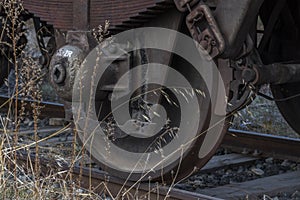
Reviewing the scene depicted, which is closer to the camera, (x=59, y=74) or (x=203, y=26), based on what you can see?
(x=203, y=26)

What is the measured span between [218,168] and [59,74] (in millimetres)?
1570

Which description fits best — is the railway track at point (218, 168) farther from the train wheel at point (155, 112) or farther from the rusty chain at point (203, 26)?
the rusty chain at point (203, 26)

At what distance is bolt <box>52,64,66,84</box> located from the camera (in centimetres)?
393

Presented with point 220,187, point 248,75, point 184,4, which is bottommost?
point 220,187

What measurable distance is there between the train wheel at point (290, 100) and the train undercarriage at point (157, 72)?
0.64 metres

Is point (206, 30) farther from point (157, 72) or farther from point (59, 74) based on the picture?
point (59, 74)

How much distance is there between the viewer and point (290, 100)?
4926mm

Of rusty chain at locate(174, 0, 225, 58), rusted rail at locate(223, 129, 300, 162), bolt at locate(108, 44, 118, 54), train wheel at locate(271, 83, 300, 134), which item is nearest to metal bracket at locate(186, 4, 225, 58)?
rusty chain at locate(174, 0, 225, 58)

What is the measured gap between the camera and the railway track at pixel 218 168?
3.82m

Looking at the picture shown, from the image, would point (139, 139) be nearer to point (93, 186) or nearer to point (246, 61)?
point (93, 186)

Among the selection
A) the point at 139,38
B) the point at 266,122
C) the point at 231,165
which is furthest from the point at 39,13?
the point at 266,122

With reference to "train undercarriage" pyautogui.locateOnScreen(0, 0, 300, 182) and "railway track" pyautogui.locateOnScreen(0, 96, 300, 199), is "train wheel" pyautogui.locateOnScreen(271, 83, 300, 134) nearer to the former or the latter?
"railway track" pyautogui.locateOnScreen(0, 96, 300, 199)

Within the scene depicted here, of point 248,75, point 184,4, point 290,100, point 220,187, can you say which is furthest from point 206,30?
point 290,100

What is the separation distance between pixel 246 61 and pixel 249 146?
2.03m
